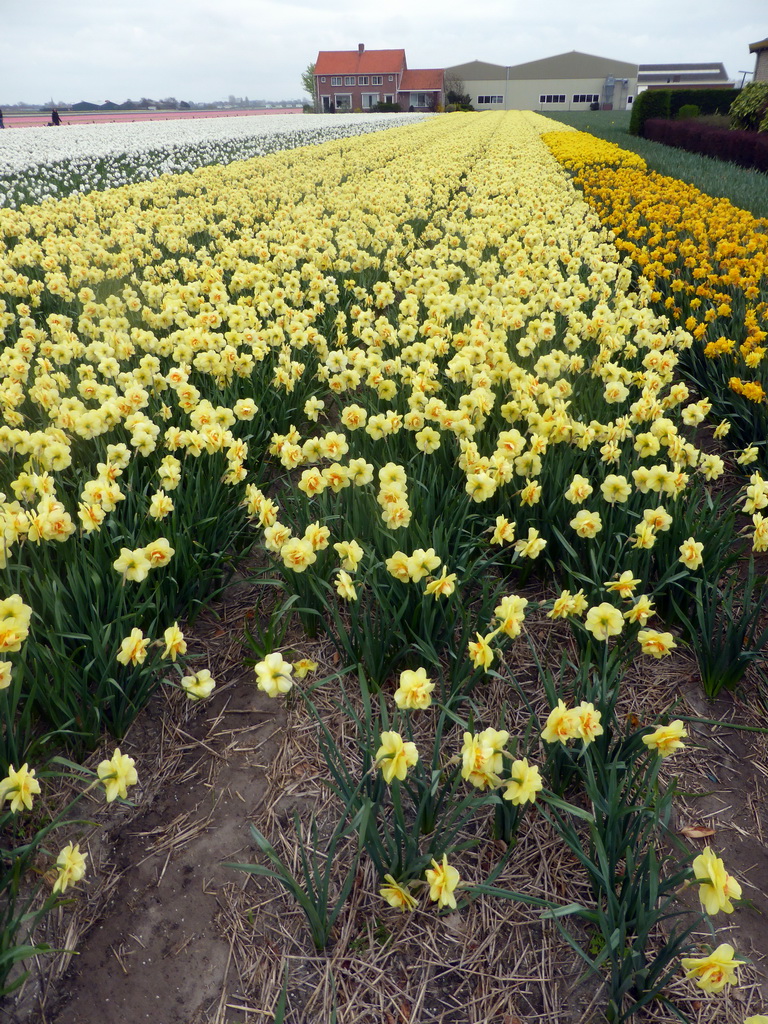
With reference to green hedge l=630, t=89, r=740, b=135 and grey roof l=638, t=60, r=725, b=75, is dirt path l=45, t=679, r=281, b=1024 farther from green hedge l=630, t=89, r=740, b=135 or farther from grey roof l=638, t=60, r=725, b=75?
grey roof l=638, t=60, r=725, b=75

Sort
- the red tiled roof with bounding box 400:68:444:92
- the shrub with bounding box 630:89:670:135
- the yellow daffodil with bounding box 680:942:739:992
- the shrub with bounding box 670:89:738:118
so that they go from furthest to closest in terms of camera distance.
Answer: the red tiled roof with bounding box 400:68:444:92 → the shrub with bounding box 670:89:738:118 → the shrub with bounding box 630:89:670:135 → the yellow daffodil with bounding box 680:942:739:992

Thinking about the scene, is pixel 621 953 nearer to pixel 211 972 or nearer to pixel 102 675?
pixel 211 972

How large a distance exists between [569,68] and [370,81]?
27.0 meters

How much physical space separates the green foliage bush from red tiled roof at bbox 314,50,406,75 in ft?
202

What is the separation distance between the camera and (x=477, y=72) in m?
80.9

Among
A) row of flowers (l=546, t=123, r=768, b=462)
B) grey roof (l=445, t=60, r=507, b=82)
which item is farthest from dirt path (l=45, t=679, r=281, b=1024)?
grey roof (l=445, t=60, r=507, b=82)

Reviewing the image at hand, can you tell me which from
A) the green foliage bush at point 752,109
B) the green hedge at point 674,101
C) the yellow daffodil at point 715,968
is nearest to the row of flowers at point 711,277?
the yellow daffodil at point 715,968

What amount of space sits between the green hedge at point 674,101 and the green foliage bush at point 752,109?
20.7ft

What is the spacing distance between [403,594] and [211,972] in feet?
4.44

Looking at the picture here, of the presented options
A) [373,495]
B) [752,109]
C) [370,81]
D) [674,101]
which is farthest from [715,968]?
[370,81]

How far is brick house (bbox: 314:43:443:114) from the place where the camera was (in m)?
73.8

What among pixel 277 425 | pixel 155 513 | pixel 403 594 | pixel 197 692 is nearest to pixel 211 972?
pixel 197 692

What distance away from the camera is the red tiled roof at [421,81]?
7356cm

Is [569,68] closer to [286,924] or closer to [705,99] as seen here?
[705,99]
